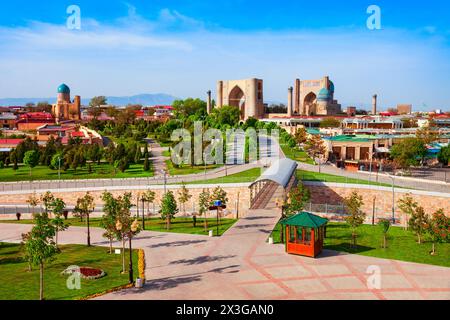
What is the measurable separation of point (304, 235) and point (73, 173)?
119 feet

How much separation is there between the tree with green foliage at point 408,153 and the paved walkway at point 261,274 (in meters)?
26.6

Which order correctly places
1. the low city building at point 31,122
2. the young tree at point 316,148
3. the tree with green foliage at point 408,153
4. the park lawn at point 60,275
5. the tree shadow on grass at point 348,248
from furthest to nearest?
the low city building at point 31,122 < the young tree at point 316,148 < the tree with green foliage at point 408,153 < the tree shadow on grass at point 348,248 < the park lawn at point 60,275

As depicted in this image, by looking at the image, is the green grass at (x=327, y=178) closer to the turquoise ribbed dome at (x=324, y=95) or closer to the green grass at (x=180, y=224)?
the green grass at (x=180, y=224)

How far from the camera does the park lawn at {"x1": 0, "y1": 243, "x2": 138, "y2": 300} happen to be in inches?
721

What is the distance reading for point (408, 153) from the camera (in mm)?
49250

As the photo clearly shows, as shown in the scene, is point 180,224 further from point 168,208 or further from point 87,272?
point 87,272

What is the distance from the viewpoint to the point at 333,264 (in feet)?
70.3

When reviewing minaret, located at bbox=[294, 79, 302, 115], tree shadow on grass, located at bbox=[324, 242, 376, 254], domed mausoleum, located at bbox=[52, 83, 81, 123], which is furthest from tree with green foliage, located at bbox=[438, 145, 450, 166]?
domed mausoleum, located at bbox=[52, 83, 81, 123]

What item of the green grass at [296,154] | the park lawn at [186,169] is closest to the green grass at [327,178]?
the green grass at [296,154]

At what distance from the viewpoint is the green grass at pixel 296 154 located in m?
54.7
